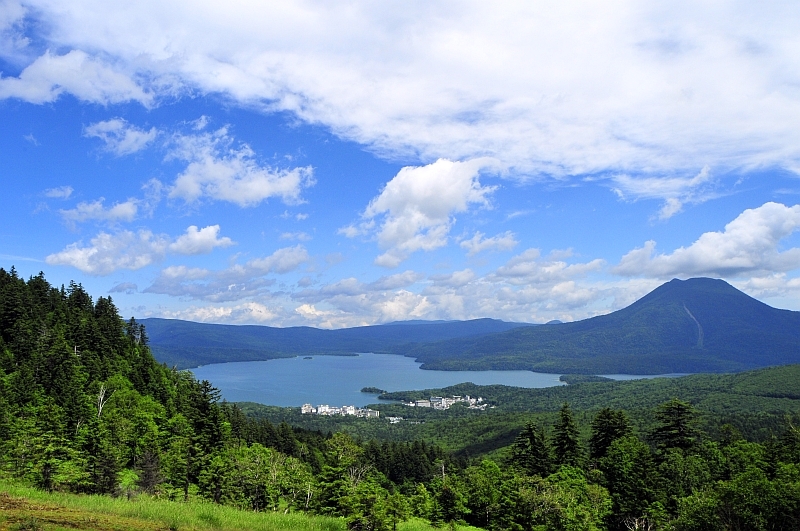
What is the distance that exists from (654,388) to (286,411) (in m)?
140

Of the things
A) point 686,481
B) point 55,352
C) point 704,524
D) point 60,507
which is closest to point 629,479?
point 686,481

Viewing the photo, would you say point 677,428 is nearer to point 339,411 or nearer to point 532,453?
point 532,453

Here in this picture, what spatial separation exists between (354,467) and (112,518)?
20.2m

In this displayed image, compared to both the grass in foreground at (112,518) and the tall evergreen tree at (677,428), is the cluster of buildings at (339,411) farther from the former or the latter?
the grass in foreground at (112,518)

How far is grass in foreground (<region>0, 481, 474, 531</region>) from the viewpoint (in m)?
10.4

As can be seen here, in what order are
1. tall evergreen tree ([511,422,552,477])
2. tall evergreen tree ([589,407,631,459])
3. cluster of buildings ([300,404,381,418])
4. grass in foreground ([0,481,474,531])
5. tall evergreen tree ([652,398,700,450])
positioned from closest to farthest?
1. grass in foreground ([0,481,474,531])
2. tall evergreen tree ([652,398,700,450])
3. tall evergreen tree ([511,422,552,477])
4. tall evergreen tree ([589,407,631,459])
5. cluster of buildings ([300,404,381,418])

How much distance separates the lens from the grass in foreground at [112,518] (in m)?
10.4

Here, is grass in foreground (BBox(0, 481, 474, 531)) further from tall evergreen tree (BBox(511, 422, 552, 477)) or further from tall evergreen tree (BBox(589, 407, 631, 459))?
tall evergreen tree (BBox(589, 407, 631, 459))

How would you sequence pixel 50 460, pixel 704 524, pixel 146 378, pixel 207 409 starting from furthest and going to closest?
pixel 146 378 → pixel 207 409 → pixel 50 460 → pixel 704 524

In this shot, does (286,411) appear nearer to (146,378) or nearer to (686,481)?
(146,378)

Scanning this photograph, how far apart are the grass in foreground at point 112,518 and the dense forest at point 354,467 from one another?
3489 mm

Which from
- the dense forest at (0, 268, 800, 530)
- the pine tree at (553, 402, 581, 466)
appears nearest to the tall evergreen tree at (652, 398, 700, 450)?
the dense forest at (0, 268, 800, 530)

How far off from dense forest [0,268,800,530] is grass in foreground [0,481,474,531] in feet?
11.4

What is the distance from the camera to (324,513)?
2275 cm
